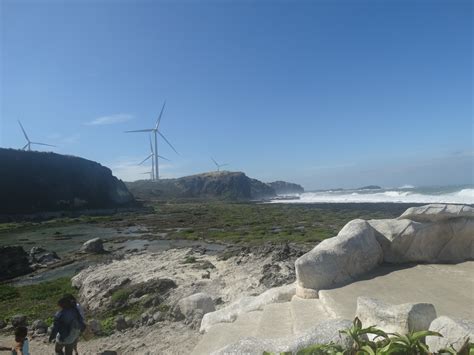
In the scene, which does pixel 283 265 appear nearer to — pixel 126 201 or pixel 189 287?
pixel 189 287

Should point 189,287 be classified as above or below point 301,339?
below

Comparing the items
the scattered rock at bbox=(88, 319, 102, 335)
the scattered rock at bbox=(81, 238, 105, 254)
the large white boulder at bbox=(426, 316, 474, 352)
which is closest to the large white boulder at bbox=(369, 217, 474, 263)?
the large white boulder at bbox=(426, 316, 474, 352)

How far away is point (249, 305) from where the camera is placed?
10398 millimetres

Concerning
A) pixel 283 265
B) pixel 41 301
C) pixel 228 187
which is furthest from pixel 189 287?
pixel 228 187

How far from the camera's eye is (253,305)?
10.2m

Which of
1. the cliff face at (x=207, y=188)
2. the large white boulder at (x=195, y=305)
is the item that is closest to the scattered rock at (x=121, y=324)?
the large white boulder at (x=195, y=305)

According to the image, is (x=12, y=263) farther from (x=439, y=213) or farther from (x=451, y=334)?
(x=451, y=334)

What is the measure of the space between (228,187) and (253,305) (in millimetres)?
164439

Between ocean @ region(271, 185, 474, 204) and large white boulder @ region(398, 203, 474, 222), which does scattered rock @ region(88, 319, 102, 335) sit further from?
ocean @ region(271, 185, 474, 204)

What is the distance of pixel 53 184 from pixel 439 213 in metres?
104

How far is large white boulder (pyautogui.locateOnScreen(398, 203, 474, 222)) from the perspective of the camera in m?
10.2

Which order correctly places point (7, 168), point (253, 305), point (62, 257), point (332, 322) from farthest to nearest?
point (7, 168)
point (62, 257)
point (253, 305)
point (332, 322)


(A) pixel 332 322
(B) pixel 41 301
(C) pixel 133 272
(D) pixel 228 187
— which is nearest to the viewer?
(A) pixel 332 322

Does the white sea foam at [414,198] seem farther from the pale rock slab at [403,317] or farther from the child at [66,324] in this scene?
the child at [66,324]
